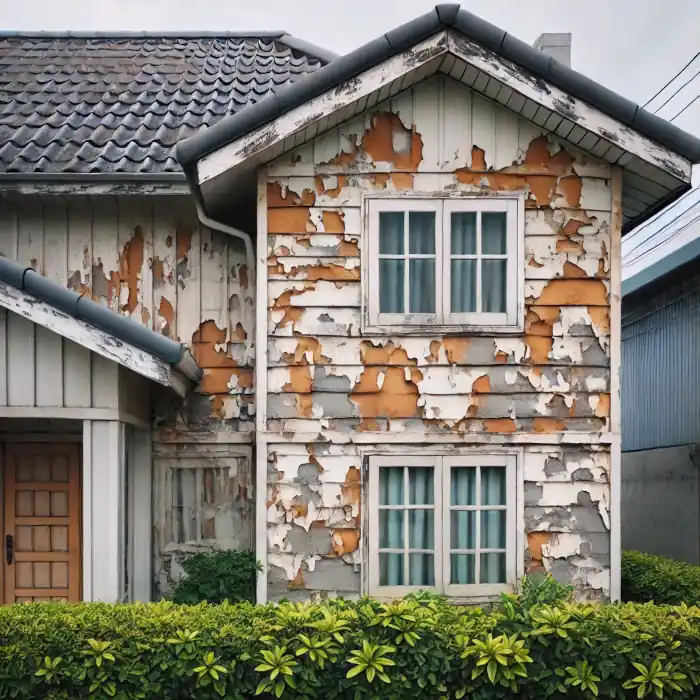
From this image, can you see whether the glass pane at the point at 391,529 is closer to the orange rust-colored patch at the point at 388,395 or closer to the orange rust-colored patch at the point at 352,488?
the orange rust-colored patch at the point at 352,488

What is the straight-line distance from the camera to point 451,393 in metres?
6.49

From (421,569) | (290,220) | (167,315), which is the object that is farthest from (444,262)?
(167,315)

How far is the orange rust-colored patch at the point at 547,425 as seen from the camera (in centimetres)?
649

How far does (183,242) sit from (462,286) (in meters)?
2.89

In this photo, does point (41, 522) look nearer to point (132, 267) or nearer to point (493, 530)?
point (132, 267)

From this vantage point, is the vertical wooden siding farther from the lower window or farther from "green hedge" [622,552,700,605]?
"green hedge" [622,552,700,605]

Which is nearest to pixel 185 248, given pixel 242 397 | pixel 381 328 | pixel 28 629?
pixel 242 397

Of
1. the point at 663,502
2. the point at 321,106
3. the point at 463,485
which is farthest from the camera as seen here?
the point at 663,502

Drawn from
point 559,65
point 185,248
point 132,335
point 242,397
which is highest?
point 559,65

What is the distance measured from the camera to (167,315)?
7.46 metres

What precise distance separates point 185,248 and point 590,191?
3920mm

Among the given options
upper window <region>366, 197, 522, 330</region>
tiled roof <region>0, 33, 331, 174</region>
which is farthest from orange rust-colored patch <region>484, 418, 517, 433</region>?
tiled roof <region>0, 33, 331, 174</region>

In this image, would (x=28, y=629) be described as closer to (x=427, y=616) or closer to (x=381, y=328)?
(x=427, y=616)

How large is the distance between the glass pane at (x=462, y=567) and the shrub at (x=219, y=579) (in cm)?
172
